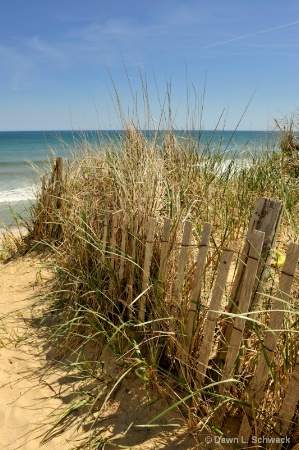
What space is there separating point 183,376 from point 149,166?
1796 mm

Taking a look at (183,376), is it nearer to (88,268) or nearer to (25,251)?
(88,268)

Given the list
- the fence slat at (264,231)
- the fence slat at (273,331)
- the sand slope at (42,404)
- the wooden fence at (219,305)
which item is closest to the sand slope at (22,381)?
the sand slope at (42,404)

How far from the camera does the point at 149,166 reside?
3166 millimetres

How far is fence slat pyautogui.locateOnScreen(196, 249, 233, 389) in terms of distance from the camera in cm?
173

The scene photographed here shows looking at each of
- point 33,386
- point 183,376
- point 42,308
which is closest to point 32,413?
point 33,386

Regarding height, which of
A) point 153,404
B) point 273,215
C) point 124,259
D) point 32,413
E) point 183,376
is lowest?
point 32,413

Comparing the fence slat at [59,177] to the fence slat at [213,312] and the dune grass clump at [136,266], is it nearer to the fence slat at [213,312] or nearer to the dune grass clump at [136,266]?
the dune grass clump at [136,266]

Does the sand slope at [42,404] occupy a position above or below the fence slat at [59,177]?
below

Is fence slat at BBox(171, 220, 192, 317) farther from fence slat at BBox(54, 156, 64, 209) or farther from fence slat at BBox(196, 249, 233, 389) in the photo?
fence slat at BBox(54, 156, 64, 209)

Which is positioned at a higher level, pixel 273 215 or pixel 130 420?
pixel 273 215

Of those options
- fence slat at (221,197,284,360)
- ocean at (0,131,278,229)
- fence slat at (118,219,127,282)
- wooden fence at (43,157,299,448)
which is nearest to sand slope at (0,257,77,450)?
wooden fence at (43,157,299,448)

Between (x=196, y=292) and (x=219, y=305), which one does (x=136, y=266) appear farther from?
(x=219, y=305)

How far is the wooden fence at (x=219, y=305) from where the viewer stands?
5.03ft

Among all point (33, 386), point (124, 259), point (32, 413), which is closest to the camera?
point (32, 413)
